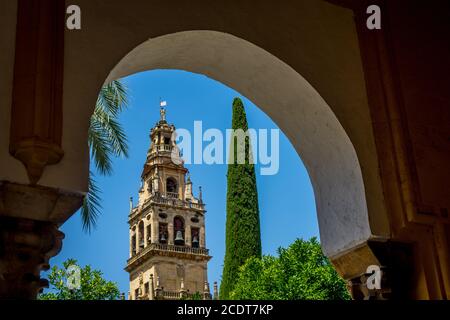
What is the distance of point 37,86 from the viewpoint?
2.69 meters

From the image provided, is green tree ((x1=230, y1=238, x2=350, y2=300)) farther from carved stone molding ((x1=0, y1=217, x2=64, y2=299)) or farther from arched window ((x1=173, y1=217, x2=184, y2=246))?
arched window ((x1=173, y1=217, x2=184, y2=246))

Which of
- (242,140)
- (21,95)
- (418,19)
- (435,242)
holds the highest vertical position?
(242,140)

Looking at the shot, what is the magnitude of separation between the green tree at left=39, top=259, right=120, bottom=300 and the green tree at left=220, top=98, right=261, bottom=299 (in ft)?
17.0

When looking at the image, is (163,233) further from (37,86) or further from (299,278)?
(37,86)

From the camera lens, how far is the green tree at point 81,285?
20656 mm

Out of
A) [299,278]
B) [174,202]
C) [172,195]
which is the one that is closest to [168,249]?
[174,202]

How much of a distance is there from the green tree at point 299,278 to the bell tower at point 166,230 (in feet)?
60.8

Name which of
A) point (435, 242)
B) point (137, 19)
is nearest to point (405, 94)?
point (435, 242)

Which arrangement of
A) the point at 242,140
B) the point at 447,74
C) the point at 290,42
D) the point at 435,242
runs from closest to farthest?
the point at 435,242 < the point at 290,42 < the point at 447,74 < the point at 242,140

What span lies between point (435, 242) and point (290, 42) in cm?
129

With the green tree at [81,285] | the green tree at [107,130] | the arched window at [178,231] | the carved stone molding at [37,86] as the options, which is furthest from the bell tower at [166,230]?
the carved stone molding at [37,86]

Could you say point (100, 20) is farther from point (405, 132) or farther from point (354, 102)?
point (405, 132)

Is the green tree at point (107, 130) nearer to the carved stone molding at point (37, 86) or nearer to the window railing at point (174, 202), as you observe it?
the carved stone molding at point (37, 86)

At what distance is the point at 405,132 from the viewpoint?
3510 millimetres
